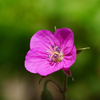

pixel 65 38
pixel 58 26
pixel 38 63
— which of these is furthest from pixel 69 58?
pixel 58 26

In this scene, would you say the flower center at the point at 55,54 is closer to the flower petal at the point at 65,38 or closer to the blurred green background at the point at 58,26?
the flower petal at the point at 65,38

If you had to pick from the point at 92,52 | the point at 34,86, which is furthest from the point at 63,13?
the point at 34,86

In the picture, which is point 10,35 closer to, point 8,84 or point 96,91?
point 8,84

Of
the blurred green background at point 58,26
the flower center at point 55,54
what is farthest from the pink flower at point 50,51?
the blurred green background at point 58,26

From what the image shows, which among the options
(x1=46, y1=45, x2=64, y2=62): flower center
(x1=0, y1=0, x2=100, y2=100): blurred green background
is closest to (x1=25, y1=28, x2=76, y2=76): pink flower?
(x1=46, y1=45, x2=64, y2=62): flower center

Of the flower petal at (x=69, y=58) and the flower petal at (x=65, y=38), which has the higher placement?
the flower petal at (x=65, y=38)

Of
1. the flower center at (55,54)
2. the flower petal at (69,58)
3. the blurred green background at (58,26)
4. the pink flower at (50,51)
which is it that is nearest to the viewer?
the flower petal at (69,58)
